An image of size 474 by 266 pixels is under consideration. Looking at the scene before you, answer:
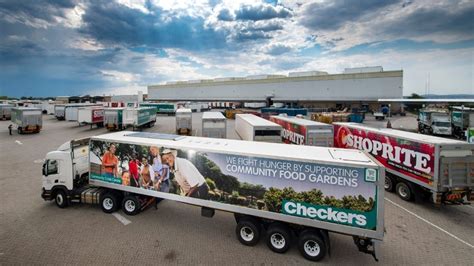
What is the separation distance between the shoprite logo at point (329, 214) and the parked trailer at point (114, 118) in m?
35.0

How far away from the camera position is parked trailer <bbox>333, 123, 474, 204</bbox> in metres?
10.5

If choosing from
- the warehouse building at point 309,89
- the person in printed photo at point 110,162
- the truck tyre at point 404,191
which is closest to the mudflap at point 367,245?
the truck tyre at point 404,191

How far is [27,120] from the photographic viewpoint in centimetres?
3453

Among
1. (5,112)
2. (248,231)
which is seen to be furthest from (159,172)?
(5,112)

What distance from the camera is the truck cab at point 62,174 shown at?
11320 mm

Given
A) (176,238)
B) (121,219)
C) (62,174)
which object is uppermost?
(62,174)

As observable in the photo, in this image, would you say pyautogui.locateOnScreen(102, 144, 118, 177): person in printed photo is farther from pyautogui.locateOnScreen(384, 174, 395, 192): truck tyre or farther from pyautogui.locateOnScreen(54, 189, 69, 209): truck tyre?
pyautogui.locateOnScreen(384, 174, 395, 192): truck tyre

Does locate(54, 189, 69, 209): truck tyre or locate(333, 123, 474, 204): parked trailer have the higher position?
locate(333, 123, 474, 204): parked trailer

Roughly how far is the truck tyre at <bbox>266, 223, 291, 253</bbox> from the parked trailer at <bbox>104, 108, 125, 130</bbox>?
34341mm

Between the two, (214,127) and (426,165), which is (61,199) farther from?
(426,165)

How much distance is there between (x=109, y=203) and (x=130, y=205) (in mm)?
1118

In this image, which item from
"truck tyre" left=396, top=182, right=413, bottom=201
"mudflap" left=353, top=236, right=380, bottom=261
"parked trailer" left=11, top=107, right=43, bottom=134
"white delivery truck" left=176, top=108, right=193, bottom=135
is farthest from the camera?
"parked trailer" left=11, top=107, right=43, bottom=134

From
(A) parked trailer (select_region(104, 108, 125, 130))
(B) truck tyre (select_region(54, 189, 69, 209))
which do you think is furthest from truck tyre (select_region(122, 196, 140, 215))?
(A) parked trailer (select_region(104, 108, 125, 130))

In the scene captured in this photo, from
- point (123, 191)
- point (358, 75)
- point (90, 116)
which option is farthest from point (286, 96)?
point (123, 191)
